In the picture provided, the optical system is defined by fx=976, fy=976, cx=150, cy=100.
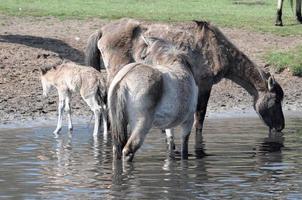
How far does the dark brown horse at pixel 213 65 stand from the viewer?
14531 millimetres

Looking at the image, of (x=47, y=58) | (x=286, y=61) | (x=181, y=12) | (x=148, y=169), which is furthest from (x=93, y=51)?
(x=181, y=12)

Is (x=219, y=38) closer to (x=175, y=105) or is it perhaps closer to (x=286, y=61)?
(x=175, y=105)

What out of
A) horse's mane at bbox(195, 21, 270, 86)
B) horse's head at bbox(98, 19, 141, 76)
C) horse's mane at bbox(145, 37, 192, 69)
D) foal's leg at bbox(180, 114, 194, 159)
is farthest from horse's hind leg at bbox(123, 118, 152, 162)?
horse's mane at bbox(195, 21, 270, 86)

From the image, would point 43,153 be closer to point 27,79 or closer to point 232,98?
point 27,79

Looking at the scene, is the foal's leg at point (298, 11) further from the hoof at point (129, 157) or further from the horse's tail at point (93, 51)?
the hoof at point (129, 157)

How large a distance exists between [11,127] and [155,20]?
1076 cm

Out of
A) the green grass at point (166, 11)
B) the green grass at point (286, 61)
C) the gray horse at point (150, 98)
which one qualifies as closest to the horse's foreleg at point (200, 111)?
the gray horse at point (150, 98)

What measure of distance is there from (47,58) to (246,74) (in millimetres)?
5484

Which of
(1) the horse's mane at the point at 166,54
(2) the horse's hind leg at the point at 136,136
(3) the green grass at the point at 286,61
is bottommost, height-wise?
(3) the green grass at the point at 286,61

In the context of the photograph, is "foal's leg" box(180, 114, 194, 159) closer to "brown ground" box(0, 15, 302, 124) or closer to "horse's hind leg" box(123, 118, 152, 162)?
"horse's hind leg" box(123, 118, 152, 162)

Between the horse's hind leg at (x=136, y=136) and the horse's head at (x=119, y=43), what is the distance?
3.24m

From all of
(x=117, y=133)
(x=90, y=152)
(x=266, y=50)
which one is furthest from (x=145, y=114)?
(x=266, y=50)

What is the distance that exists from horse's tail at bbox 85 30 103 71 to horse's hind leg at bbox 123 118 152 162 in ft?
13.2

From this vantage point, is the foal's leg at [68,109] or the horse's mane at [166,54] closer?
the horse's mane at [166,54]
